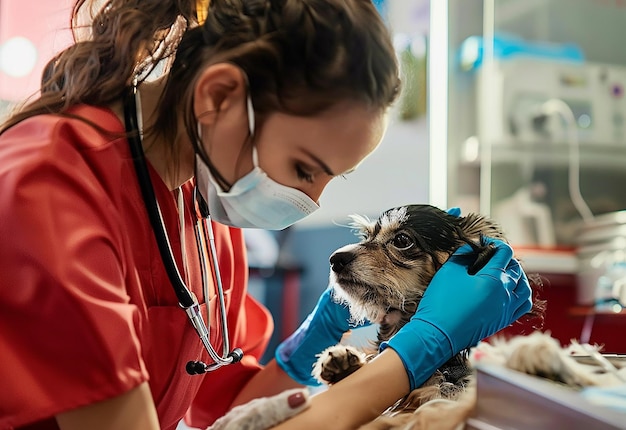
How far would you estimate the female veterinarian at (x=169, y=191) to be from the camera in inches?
26.9

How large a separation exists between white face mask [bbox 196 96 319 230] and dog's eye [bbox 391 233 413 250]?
0.68 feet

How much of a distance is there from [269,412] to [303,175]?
10.7 inches

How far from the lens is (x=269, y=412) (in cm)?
73

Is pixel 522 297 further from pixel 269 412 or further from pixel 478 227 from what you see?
pixel 269 412

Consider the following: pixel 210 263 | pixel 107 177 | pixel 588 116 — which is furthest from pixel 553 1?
pixel 107 177

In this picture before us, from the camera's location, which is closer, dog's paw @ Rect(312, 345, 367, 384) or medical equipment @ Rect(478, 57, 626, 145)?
dog's paw @ Rect(312, 345, 367, 384)

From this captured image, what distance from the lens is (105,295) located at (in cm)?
70

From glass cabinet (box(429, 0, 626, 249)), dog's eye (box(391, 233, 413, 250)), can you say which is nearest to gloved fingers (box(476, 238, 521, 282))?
dog's eye (box(391, 233, 413, 250))

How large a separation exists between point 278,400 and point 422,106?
1.03 metres

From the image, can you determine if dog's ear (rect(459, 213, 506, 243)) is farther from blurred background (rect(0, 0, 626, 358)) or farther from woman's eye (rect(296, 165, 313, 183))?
blurred background (rect(0, 0, 626, 358))

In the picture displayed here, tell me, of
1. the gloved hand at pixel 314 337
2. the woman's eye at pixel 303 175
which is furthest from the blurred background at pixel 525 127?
the woman's eye at pixel 303 175

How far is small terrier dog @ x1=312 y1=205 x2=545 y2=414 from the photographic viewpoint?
95 centimetres

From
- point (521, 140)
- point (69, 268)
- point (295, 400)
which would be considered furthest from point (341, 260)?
point (521, 140)

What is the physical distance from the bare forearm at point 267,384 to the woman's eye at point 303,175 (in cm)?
40
